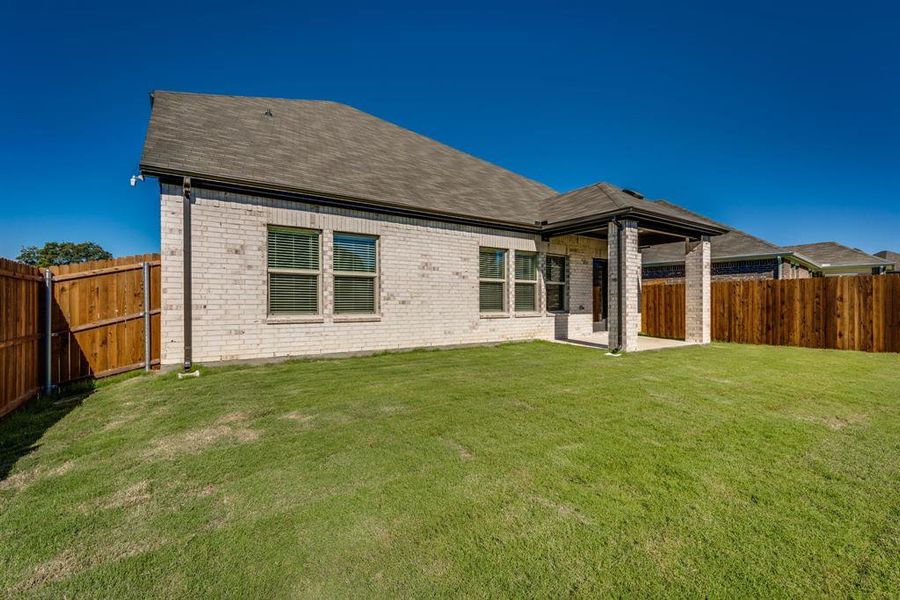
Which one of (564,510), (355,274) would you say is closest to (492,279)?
(355,274)

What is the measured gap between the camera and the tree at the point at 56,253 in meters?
46.5

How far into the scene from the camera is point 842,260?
21.3m

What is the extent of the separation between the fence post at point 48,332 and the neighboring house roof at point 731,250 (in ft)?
57.7

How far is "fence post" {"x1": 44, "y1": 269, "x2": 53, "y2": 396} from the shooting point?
5441 millimetres

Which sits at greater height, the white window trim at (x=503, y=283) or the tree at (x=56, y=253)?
the tree at (x=56, y=253)

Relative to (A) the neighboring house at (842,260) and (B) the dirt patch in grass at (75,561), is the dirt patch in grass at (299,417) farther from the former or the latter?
(A) the neighboring house at (842,260)

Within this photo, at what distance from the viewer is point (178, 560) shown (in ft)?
6.35

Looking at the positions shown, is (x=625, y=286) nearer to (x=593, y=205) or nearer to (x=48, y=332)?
(x=593, y=205)

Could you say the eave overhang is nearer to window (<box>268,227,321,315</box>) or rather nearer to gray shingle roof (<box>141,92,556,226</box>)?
gray shingle roof (<box>141,92,556,226</box>)

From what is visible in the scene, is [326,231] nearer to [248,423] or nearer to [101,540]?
[248,423]

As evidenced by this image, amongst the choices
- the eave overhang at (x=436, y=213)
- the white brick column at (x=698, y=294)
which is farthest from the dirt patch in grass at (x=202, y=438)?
the white brick column at (x=698, y=294)

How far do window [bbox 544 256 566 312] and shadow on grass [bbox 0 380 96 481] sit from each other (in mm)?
10506

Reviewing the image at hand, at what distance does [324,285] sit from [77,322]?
3.90 meters

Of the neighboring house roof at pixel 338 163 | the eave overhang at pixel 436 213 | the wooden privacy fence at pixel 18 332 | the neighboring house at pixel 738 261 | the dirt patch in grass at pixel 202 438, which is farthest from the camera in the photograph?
the neighboring house at pixel 738 261
